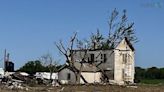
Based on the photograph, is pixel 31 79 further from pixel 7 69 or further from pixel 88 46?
pixel 7 69

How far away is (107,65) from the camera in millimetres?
86750

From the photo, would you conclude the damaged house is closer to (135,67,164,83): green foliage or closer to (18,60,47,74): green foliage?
(18,60,47,74): green foliage

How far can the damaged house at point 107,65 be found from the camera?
8369 cm

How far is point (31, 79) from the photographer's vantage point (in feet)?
218

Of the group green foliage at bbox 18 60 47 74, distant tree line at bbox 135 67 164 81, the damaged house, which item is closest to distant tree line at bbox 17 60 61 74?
green foliage at bbox 18 60 47 74

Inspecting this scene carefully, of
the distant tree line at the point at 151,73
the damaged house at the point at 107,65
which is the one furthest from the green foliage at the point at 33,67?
the distant tree line at the point at 151,73

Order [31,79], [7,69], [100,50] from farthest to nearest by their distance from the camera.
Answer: [7,69], [100,50], [31,79]

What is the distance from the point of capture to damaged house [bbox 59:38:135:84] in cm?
8369

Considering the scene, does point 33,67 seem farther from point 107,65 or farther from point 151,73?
point 151,73

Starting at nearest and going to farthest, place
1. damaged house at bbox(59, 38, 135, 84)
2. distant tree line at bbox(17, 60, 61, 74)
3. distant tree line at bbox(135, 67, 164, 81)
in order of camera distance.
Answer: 1. damaged house at bbox(59, 38, 135, 84)
2. distant tree line at bbox(17, 60, 61, 74)
3. distant tree line at bbox(135, 67, 164, 81)

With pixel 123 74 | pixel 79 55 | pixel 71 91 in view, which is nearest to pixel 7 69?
pixel 79 55

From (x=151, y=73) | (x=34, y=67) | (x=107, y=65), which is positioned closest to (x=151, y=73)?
(x=151, y=73)

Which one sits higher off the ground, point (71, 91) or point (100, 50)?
point (100, 50)

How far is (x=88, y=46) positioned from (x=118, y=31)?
239 inches
